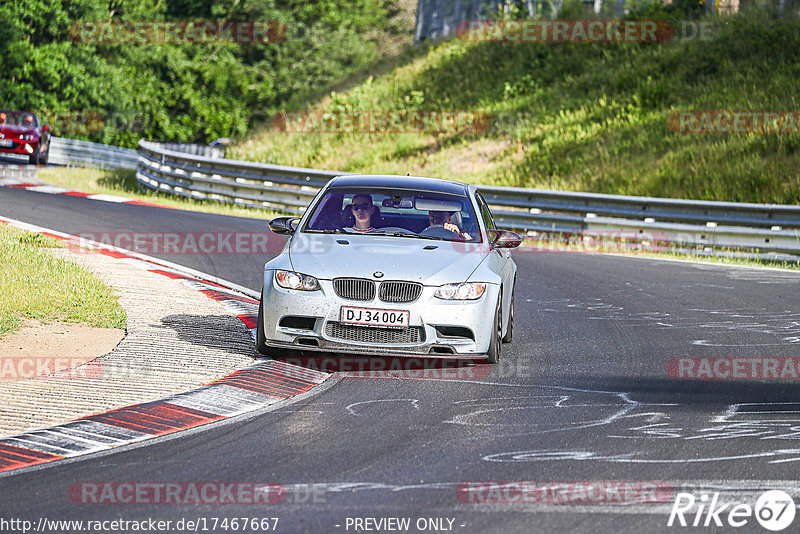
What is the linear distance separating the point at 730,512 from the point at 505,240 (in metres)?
4.54

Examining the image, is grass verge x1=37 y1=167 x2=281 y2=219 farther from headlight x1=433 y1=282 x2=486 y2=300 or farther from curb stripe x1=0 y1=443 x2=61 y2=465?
curb stripe x1=0 y1=443 x2=61 y2=465

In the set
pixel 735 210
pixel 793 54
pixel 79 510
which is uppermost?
pixel 793 54

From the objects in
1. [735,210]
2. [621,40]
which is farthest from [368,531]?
[621,40]

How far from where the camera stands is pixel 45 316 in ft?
30.8

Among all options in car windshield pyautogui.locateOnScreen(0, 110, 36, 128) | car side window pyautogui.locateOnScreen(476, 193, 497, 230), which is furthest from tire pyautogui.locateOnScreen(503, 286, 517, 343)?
car windshield pyautogui.locateOnScreen(0, 110, 36, 128)

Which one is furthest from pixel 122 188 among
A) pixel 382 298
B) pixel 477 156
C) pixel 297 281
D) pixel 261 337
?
pixel 382 298

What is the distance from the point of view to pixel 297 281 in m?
8.27

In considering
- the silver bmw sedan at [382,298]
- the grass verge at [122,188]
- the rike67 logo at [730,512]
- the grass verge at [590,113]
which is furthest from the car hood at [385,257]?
the grass verge at [590,113]

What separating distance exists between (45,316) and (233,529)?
17.5 feet

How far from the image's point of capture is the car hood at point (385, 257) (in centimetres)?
822

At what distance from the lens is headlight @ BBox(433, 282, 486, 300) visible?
27.0 ft

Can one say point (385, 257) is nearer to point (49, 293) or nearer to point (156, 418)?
point (156, 418)

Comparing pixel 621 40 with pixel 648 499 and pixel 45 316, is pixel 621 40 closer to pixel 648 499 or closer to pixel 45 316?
pixel 45 316

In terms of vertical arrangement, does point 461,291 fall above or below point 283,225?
below
